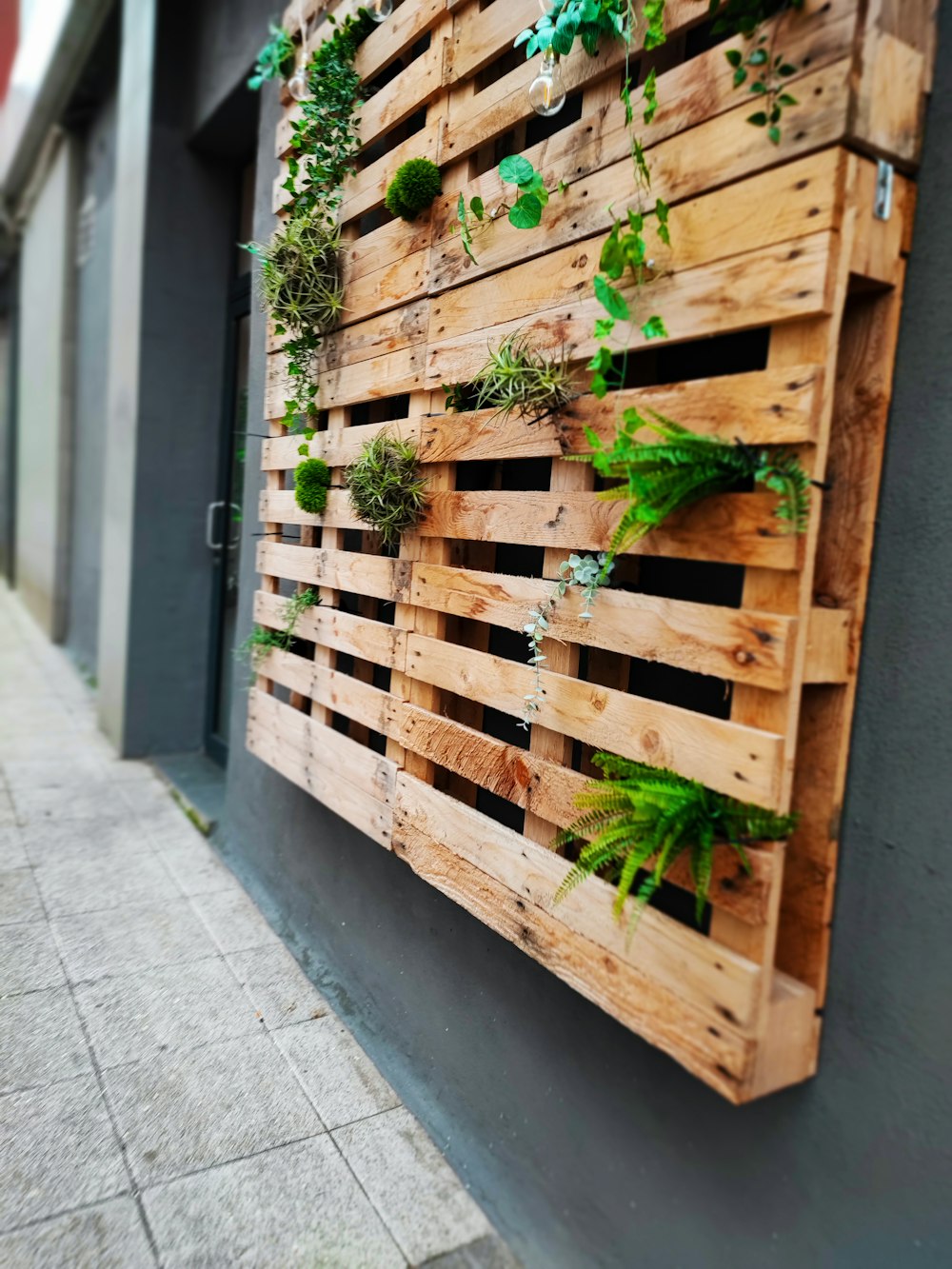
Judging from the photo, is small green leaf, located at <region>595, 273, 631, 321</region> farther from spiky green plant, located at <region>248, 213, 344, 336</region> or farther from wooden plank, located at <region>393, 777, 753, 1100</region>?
spiky green plant, located at <region>248, 213, 344, 336</region>

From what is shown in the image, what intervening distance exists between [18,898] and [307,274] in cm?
260

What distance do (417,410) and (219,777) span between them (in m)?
3.35

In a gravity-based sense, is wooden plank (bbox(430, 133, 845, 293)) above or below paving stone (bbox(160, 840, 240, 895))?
above

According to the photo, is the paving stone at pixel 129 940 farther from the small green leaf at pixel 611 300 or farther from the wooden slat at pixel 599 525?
the small green leaf at pixel 611 300

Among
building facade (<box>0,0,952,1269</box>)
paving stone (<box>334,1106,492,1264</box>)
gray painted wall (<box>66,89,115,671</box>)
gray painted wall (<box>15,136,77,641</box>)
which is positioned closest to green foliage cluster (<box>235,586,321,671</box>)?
building facade (<box>0,0,952,1269</box>)

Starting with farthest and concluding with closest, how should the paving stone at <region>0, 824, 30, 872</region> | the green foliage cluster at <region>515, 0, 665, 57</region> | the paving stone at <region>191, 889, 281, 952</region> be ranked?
the paving stone at <region>0, 824, 30, 872</region> → the paving stone at <region>191, 889, 281, 952</region> → the green foliage cluster at <region>515, 0, 665, 57</region>

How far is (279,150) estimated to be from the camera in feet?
10.7

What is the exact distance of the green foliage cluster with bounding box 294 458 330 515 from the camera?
2.99m

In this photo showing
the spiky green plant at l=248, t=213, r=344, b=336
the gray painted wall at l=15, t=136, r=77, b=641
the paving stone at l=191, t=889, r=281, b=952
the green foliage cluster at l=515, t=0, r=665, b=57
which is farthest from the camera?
the gray painted wall at l=15, t=136, r=77, b=641

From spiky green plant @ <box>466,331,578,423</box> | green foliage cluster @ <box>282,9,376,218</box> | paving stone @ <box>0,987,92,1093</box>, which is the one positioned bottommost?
paving stone @ <box>0,987,92,1093</box>

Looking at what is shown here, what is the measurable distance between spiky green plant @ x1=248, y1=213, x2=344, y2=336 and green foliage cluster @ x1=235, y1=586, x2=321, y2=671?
880 mm

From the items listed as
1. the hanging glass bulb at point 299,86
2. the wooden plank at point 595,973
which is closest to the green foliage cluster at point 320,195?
the hanging glass bulb at point 299,86

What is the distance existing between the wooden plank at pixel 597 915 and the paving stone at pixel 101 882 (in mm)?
1789

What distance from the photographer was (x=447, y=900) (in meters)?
2.59
